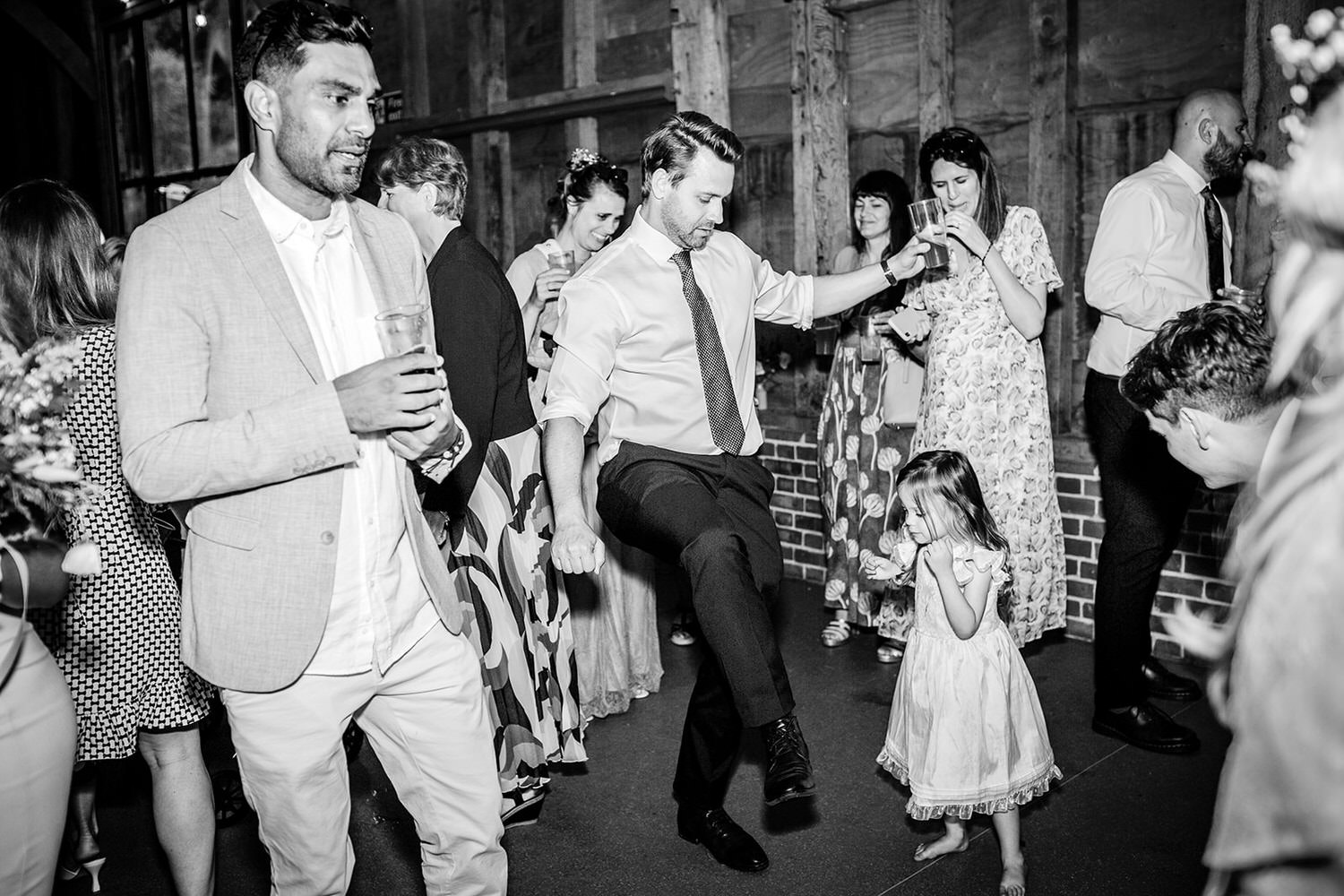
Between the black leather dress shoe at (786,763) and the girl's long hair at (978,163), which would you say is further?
the girl's long hair at (978,163)

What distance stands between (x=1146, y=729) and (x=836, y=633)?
1429 millimetres

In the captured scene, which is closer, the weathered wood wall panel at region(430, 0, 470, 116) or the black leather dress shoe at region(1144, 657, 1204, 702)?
the black leather dress shoe at region(1144, 657, 1204, 702)

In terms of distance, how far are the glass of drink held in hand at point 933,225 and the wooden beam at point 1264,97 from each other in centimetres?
135

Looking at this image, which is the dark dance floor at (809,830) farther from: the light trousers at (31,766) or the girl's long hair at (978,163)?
the girl's long hair at (978,163)

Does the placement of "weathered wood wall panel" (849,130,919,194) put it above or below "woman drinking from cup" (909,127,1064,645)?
above

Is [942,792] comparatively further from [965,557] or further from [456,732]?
[456,732]

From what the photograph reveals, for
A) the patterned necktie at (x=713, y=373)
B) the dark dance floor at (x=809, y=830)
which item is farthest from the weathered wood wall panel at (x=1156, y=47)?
the patterned necktie at (x=713, y=373)

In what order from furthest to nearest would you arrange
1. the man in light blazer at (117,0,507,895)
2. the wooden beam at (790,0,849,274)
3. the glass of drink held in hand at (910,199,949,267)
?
the wooden beam at (790,0,849,274) → the glass of drink held in hand at (910,199,949,267) → the man in light blazer at (117,0,507,895)

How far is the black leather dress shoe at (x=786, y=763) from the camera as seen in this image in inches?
98.5

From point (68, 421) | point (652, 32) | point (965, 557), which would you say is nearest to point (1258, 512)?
point (965, 557)

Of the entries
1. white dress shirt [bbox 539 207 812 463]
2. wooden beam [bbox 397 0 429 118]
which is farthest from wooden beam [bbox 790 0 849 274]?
wooden beam [bbox 397 0 429 118]

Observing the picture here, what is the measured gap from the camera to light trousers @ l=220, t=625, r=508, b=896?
6.23 ft

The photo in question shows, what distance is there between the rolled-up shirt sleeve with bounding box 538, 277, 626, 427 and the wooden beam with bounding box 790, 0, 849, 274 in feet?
8.78

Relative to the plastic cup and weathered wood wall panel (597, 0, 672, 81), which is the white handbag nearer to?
the plastic cup
